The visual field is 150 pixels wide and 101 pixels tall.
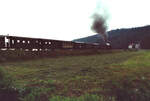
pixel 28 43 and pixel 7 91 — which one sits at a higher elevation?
pixel 28 43

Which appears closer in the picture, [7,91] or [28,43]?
[7,91]

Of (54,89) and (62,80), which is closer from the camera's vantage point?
(54,89)

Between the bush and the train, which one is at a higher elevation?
the train

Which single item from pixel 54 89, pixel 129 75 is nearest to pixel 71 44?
pixel 129 75

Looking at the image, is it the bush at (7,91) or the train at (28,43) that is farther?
the train at (28,43)

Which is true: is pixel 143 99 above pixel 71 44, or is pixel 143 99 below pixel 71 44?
below

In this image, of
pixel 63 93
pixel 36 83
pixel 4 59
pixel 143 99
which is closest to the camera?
pixel 63 93

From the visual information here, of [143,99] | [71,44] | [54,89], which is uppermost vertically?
[71,44]

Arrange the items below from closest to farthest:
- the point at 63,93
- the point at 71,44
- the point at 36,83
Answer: the point at 63,93 → the point at 36,83 → the point at 71,44

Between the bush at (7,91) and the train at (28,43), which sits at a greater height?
the train at (28,43)

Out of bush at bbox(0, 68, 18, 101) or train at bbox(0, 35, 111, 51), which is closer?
bush at bbox(0, 68, 18, 101)

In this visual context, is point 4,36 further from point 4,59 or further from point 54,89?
point 54,89

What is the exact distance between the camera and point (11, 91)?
12.4 ft

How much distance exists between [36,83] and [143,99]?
251 cm
